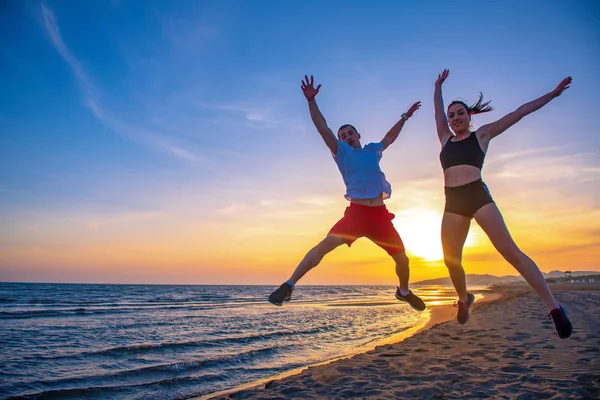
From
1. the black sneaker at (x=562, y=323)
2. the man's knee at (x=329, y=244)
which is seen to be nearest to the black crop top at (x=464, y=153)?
the man's knee at (x=329, y=244)

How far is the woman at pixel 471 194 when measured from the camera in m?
4.28

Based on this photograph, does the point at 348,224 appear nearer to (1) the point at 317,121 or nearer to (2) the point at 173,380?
(1) the point at 317,121

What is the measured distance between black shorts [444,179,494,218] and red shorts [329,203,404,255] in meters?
0.78

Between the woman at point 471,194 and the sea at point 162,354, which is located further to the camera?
the sea at point 162,354

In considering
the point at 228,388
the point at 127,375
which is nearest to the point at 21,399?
the point at 127,375

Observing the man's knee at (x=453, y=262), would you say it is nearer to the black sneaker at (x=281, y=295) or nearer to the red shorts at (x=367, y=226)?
the red shorts at (x=367, y=226)

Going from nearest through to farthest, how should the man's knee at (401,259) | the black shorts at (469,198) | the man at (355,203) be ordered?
1. the black shorts at (469,198)
2. the man at (355,203)
3. the man's knee at (401,259)

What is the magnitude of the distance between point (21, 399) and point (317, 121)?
7934 millimetres

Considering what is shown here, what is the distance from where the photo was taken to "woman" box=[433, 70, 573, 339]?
428 cm

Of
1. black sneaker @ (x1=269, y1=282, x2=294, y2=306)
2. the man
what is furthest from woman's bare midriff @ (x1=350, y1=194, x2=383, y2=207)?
black sneaker @ (x1=269, y1=282, x2=294, y2=306)

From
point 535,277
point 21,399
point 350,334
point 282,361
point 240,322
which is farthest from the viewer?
point 240,322

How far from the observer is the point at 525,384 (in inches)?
214

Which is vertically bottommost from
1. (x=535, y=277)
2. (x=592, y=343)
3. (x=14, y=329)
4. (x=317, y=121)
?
(x=14, y=329)

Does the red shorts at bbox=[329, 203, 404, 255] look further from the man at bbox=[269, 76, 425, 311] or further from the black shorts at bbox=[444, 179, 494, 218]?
the black shorts at bbox=[444, 179, 494, 218]
